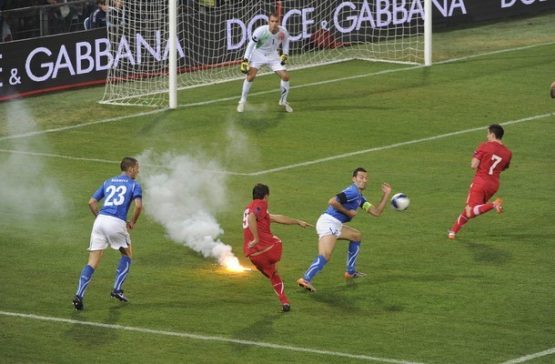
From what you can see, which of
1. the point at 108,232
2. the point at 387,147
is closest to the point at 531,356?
the point at 108,232

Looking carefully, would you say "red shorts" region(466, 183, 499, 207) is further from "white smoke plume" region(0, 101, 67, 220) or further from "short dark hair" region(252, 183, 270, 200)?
"white smoke plume" region(0, 101, 67, 220)

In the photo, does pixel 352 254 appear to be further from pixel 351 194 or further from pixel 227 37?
pixel 227 37

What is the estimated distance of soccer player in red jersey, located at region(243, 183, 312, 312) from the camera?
65.3ft

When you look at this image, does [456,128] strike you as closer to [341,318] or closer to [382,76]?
[382,76]

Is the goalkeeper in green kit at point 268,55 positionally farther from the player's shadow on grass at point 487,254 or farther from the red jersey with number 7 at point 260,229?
the red jersey with number 7 at point 260,229

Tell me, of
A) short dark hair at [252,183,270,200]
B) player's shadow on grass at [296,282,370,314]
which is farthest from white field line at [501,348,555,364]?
short dark hair at [252,183,270,200]

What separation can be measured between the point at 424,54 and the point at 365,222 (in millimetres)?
14371

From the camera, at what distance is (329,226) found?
21.3 m

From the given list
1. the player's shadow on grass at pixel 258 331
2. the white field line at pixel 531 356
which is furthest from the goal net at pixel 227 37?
the white field line at pixel 531 356

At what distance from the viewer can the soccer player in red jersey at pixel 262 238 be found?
1989cm

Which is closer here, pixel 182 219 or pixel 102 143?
pixel 182 219

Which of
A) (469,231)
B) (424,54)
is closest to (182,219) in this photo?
(469,231)

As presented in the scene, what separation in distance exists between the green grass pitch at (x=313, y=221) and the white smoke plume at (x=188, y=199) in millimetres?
244

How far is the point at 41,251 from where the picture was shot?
23500 mm
